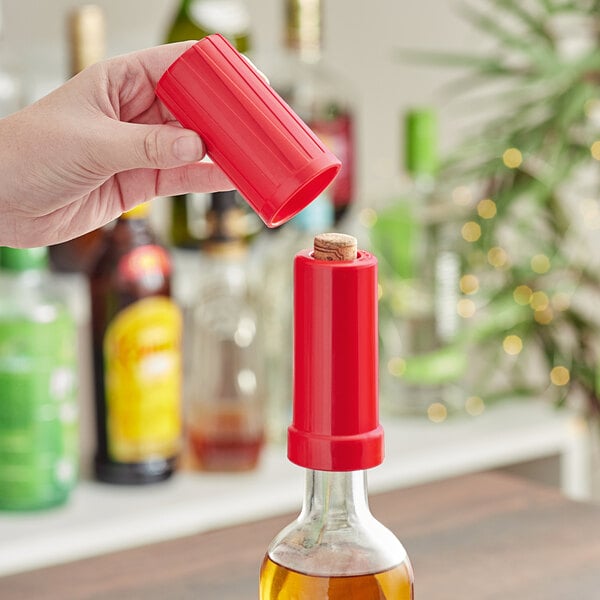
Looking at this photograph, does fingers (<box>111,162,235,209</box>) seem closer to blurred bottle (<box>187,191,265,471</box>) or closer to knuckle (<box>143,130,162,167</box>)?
knuckle (<box>143,130,162,167</box>)

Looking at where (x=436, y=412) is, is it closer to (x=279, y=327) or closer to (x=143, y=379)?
(x=279, y=327)

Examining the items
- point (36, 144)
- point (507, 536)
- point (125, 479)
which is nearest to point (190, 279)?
point (125, 479)

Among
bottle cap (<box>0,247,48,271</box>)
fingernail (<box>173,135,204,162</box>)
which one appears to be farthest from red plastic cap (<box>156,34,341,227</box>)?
bottle cap (<box>0,247,48,271</box>)

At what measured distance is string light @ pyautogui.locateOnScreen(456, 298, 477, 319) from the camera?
1.39m

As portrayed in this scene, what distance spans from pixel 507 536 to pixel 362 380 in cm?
38

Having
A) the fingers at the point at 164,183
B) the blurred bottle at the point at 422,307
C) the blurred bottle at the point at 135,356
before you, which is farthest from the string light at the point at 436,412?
the fingers at the point at 164,183

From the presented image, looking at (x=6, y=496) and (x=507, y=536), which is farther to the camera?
(x=6, y=496)

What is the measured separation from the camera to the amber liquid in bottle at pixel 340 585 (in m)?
0.43

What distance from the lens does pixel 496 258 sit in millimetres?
1403

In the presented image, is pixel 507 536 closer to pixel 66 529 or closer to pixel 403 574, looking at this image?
pixel 403 574

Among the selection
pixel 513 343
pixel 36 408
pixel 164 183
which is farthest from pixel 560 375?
pixel 164 183

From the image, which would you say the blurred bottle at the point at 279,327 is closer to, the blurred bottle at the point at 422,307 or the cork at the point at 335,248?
the blurred bottle at the point at 422,307

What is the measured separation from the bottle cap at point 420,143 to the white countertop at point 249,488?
28 centimetres

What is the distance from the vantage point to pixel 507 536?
75cm
